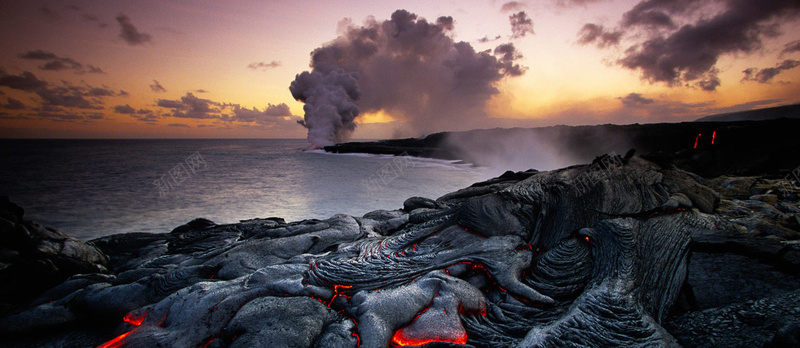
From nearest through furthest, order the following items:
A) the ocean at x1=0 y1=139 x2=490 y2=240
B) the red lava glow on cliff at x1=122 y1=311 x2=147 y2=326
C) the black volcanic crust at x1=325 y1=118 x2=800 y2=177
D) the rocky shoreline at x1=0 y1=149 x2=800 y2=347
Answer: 1. the rocky shoreline at x1=0 y1=149 x2=800 y2=347
2. the red lava glow on cliff at x1=122 y1=311 x2=147 y2=326
3. the ocean at x1=0 y1=139 x2=490 y2=240
4. the black volcanic crust at x1=325 y1=118 x2=800 y2=177

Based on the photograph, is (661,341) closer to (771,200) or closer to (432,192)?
(771,200)

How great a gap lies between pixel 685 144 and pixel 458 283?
27.8 metres

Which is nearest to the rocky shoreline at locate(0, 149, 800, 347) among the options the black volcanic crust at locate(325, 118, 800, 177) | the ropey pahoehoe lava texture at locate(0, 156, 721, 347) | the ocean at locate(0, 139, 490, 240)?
the ropey pahoehoe lava texture at locate(0, 156, 721, 347)

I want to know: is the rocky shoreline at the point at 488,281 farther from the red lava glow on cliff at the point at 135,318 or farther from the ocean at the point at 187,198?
the ocean at the point at 187,198

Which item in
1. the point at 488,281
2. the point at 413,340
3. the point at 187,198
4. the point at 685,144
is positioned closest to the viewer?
the point at 413,340

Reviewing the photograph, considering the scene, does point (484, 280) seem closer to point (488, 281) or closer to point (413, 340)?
point (488, 281)

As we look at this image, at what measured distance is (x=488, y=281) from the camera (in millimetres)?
3984

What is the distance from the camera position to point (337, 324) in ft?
9.91

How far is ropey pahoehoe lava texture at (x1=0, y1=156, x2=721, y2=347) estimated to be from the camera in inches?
115

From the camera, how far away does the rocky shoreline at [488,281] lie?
2859 mm

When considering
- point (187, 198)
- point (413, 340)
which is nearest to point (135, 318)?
point (413, 340)

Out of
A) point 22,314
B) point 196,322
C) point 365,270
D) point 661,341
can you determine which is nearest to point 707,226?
point 661,341

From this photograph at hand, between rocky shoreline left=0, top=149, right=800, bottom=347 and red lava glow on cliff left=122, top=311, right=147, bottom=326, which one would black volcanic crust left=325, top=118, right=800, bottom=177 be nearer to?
rocky shoreline left=0, top=149, right=800, bottom=347

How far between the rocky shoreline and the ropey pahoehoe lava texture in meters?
0.02
